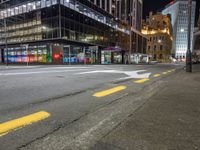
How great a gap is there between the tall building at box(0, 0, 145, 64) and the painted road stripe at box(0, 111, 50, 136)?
27.2 metres

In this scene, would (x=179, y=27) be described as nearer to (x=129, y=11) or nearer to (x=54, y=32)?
(x=129, y=11)

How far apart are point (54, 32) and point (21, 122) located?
2886cm

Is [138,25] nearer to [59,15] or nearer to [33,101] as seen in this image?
[59,15]

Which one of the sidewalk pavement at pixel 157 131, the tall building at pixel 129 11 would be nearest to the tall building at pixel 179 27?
the tall building at pixel 129 11

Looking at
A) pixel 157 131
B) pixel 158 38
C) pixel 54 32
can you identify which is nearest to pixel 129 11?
pixel 158 38

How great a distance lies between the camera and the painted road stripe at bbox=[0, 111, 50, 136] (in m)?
2.31

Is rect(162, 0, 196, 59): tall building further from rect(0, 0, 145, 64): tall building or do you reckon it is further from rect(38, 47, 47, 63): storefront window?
rect(38, 47, 47, 63): storefront window

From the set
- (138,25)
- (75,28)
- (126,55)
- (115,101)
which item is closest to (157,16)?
(138,25)

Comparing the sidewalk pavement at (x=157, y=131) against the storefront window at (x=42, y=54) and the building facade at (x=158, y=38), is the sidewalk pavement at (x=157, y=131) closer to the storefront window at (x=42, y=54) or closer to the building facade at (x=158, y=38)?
the storefront window at (x=42, y=54)

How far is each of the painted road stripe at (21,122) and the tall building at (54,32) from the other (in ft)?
89.2

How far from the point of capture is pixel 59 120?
2.71m

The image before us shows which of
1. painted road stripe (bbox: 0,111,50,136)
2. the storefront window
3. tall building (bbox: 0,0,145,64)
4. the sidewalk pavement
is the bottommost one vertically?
the sidewalk pavement

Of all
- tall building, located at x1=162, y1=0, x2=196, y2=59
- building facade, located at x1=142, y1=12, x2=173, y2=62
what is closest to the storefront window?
building facade, located at x1=142, y1=12, x2=173, y2=62

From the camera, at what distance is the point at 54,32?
29.3 m
